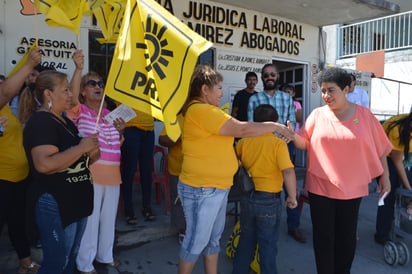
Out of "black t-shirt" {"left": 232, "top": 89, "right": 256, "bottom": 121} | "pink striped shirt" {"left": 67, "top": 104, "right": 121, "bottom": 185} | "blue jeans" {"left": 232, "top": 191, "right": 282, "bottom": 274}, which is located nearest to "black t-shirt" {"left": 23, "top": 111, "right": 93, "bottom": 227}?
"pink striped shirt" {"left": 67, "top": 104, "right": 121, "bottom": 185}

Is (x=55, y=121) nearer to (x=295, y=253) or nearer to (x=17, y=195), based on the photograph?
(x=17, y=195)

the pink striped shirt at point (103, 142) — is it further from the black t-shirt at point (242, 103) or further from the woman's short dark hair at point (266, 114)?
the black t-shirt at point (242, 103)

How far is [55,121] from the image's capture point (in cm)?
213

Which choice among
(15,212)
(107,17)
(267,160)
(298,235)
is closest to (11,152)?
(15,212)

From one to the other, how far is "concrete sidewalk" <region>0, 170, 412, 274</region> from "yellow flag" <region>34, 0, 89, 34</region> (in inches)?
84.3

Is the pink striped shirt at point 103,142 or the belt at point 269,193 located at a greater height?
the pink striped shirt at point 103,142

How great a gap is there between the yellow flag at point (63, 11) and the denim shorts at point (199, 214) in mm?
1412

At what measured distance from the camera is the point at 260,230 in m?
2.88

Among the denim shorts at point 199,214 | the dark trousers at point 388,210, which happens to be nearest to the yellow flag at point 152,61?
the denim shorts at point 199,214

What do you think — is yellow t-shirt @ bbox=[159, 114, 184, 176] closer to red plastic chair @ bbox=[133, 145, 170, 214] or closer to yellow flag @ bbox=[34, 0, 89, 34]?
red plastic chair @ bbox=[133, 145, 170, 214]

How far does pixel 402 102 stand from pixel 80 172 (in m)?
13.0

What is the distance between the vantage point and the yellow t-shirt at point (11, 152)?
2.82 m

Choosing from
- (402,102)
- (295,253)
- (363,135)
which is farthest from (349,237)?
(402,102)

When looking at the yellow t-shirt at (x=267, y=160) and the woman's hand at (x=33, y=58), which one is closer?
the woman's hand at (x=33, y=58)
